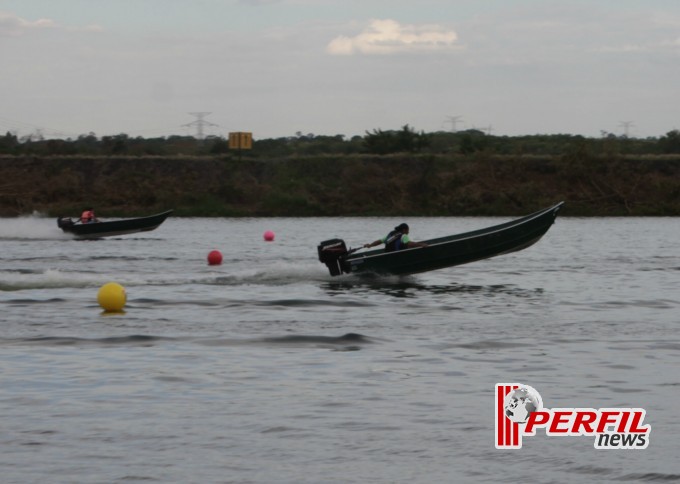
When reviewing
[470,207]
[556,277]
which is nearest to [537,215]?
[556,277]

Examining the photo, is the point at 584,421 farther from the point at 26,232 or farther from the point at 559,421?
the point at 26,232

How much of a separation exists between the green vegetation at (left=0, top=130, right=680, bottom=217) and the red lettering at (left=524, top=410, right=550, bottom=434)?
62901 mm

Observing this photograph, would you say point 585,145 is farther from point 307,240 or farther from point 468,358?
point 468,358

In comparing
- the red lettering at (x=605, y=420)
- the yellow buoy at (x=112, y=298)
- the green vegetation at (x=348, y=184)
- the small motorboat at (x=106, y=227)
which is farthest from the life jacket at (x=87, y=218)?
the red lettering at (x=605, y=420)

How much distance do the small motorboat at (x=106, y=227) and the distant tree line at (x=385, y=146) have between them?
38.9 m

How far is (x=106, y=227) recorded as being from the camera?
49250mm

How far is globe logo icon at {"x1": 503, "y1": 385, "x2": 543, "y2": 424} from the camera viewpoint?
11812 mm

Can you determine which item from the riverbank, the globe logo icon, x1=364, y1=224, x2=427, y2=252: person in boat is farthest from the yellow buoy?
the riverbank

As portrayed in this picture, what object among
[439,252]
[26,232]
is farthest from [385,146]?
[439,252]

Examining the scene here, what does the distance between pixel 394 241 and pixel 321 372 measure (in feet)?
43.8

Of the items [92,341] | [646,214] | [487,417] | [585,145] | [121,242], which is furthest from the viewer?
[585,145]

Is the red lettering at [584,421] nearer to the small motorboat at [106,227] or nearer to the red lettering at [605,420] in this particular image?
the red lettering at [605,420]

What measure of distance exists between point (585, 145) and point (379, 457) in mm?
72839

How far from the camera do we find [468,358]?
16.6 meters
